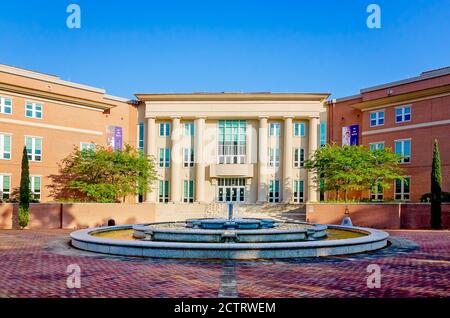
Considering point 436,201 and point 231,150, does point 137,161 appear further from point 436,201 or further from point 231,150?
point 436,201

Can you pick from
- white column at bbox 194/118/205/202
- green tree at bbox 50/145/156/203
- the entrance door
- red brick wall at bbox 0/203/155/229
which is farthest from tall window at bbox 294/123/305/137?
red brick wall at bbox 0/203/155/229

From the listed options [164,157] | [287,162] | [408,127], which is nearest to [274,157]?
[287,162]

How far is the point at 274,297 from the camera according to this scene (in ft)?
24.7

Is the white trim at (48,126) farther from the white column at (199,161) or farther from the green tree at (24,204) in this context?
the white column at (199,161)

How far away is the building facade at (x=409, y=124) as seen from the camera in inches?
1312

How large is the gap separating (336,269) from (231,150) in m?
32.4

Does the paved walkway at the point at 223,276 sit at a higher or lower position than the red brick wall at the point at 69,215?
higher

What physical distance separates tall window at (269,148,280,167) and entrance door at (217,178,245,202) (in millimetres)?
3836

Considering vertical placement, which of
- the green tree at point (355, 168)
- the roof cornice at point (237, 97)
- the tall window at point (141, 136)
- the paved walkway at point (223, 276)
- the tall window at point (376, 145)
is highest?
the roof cornice at point (237, 97)

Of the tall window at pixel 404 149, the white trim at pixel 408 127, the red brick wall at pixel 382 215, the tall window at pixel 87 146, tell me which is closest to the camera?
the red brick wall at pixel 382 215

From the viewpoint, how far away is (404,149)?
3606 centimetres

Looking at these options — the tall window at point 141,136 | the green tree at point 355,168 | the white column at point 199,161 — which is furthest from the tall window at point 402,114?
the tall window at point 141,136

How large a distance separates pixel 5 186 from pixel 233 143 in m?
22.9

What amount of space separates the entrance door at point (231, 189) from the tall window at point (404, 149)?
16360 mm
